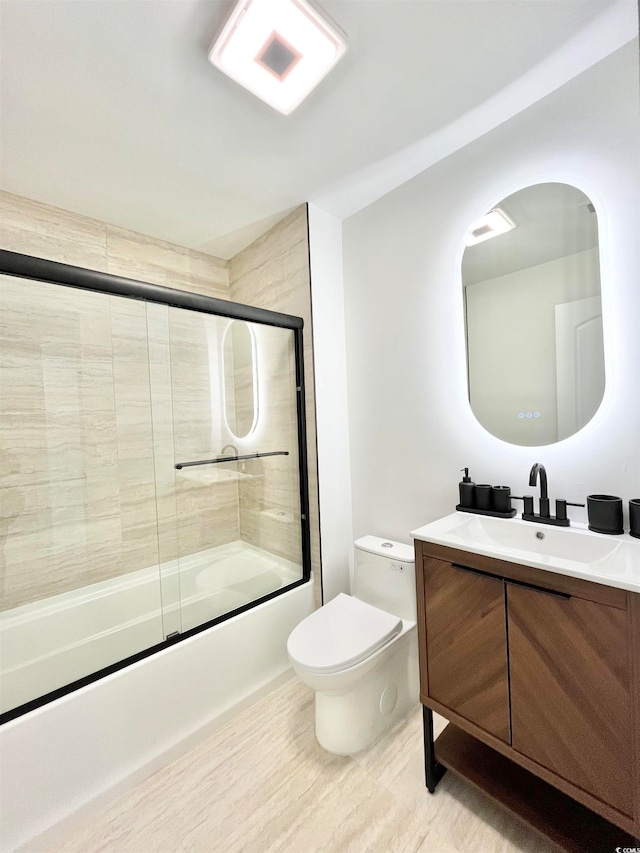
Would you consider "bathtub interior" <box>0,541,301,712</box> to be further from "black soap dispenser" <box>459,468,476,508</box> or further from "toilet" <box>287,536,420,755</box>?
"black soap dispenser" <box>459,468,476,508</box>

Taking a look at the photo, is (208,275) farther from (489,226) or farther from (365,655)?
(365,655)

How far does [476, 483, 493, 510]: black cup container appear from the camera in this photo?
1.52m

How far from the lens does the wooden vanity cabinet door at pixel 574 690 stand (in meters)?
0.87

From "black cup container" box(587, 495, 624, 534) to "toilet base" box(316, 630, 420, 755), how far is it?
90 centimetres

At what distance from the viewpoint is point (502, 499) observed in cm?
149

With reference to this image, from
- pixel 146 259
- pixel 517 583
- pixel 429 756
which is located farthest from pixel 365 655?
Result: pixel 146 259

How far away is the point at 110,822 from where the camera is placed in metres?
1.25

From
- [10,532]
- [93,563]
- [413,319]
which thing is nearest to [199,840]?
[93,563]

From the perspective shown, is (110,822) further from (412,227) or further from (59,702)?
(412,227)

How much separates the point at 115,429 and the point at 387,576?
1.62 m

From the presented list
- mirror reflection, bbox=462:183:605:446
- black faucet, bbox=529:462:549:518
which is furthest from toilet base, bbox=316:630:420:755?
mirror reflection, bbox=462:183:605:446

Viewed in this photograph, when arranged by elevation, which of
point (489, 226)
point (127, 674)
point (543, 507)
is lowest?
point (127, 674)

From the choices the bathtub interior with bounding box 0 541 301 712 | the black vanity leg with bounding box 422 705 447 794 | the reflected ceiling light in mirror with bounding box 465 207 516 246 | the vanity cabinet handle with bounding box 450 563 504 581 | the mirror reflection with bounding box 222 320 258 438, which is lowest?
the black vanity leg with bounding box 422 705 447 794

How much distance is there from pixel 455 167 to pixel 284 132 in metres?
0.81
